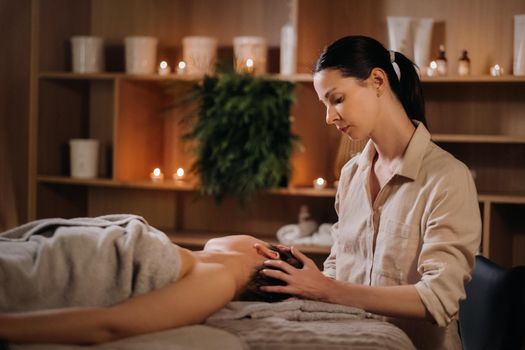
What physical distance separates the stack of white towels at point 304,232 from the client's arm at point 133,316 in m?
2.15

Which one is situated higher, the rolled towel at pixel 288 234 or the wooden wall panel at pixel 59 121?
the wooden wall panel at pixel 59 121

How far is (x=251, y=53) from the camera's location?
12.8 ft

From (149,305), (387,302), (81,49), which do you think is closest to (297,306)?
(387,302)

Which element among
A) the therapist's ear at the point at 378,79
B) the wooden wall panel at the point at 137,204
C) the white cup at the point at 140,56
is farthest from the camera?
the wooden wall panel at the point at 137,204

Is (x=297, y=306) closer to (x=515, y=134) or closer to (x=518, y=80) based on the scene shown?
(x=518, y=80)

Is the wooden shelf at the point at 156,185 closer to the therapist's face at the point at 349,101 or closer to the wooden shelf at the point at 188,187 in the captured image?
the wooden shelf at the point at 188,187

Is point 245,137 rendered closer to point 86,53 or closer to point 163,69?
point 163,69

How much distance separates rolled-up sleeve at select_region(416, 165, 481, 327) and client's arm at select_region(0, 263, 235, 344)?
46 centimetres

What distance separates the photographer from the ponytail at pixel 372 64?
1969 mm

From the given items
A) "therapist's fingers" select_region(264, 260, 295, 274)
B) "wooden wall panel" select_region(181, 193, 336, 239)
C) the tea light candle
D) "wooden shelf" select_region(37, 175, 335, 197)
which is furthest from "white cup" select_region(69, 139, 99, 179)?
"therapist's fingers" select_region(264, 260, 295, 274)

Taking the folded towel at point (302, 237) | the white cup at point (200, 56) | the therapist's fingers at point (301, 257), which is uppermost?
the white cup at point (200, 56)

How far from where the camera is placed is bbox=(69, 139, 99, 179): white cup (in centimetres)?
418

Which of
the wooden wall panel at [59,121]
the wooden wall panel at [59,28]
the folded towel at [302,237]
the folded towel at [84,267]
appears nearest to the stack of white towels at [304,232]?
the folded towel at [302,237]

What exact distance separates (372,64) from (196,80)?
2037mm
